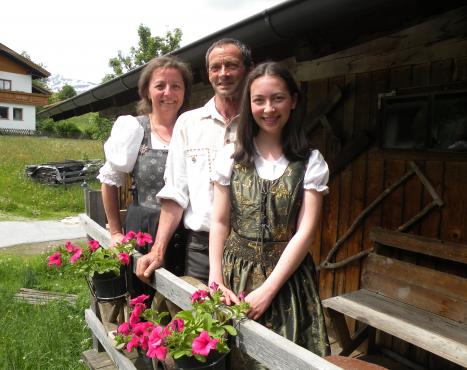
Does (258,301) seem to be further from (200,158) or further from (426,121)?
(426,121)

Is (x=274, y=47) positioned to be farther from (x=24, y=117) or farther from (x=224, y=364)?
(x=24, y=117)

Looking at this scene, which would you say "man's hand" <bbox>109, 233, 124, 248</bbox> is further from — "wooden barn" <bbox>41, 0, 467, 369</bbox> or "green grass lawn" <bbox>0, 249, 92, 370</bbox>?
"green grass lawn" <bbox>0, 249, 92, 370</bbox>

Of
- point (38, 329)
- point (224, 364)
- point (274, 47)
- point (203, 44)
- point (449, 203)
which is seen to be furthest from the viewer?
point (38, 329)

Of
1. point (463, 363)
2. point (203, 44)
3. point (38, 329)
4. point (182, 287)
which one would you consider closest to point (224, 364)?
point (182, 287)

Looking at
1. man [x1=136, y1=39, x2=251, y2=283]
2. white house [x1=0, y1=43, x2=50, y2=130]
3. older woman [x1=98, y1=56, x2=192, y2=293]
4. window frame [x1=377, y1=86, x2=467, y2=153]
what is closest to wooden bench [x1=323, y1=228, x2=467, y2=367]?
window frame [x1=377, y1=86, x2=467, y2=153]

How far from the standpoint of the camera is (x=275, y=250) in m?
1.79

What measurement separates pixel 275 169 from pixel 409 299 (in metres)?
1.99

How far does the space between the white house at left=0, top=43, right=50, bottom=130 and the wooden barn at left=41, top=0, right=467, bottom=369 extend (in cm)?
4062

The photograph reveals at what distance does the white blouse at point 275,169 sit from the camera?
5.67ft

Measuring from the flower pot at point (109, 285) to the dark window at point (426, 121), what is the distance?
2.13 meters

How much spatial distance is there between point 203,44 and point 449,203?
1998 millimetres

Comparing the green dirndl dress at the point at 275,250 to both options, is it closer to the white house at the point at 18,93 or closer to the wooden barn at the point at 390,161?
the wooden barn at the point at 390,161

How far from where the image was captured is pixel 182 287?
1.83m

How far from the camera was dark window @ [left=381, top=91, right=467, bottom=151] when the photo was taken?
292 cm
